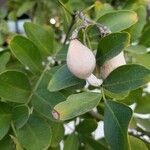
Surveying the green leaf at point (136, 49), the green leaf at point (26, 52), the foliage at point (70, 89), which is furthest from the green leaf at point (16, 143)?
the green leaf at point (136, 49)

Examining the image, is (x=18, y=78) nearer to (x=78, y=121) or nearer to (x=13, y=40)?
(x=13, y=40)

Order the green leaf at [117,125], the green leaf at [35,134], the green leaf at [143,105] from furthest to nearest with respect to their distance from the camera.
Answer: the green leaf at [143,105]
the green leaf at [35,134]
the green leaf at [117,125]

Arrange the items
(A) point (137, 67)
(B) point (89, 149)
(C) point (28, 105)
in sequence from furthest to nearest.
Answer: (B) point (89, 149) → (C) point (28, 105) → (A) point (137, 67)

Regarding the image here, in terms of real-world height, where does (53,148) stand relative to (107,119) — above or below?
below

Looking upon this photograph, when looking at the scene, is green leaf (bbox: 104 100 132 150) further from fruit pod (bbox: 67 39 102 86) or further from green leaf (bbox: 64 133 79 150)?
green leaf (bbox: 64 133 79 150)

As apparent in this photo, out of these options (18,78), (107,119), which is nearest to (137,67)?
(107,119)

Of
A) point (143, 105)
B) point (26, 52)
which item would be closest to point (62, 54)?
point (26, 52)

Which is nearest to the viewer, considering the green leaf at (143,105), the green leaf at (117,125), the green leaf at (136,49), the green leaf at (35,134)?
the green leaf at (117,125)

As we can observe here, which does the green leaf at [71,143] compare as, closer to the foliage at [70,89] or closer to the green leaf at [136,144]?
the foliage at [70,89]
